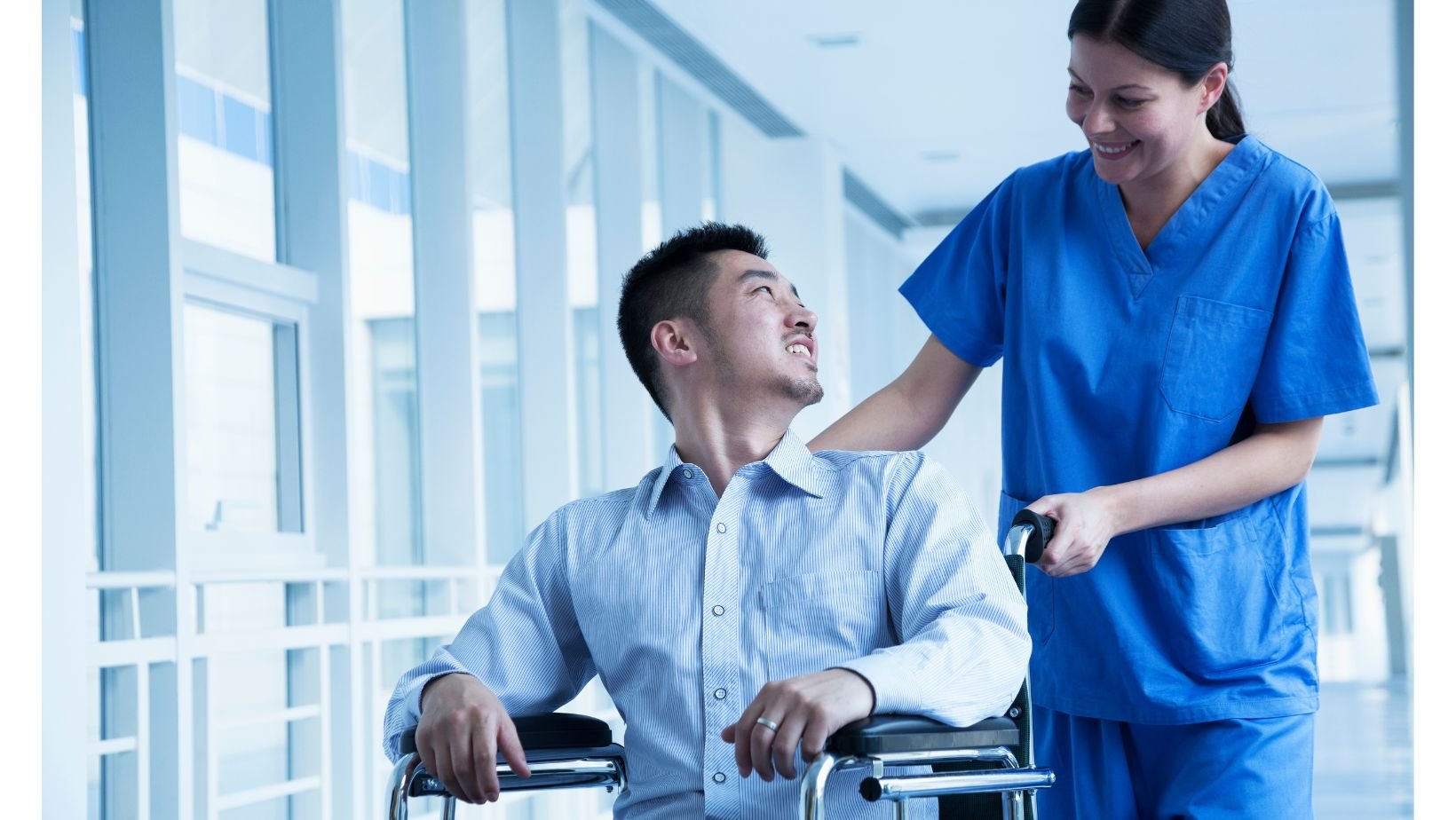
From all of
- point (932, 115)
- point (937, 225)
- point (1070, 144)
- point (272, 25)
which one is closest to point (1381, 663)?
point (937, 225)

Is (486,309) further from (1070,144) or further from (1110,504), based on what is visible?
(1070,144)

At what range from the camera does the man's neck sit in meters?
1.55

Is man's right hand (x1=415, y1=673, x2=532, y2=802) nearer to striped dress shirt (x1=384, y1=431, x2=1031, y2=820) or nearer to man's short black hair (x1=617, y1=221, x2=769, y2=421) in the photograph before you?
striped dress shirt (x1=384, y1=431, x2=1031, y2=820)

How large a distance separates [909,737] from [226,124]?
8.48ft

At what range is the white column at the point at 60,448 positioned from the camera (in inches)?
79.9

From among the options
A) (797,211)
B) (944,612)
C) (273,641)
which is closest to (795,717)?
(944,612)

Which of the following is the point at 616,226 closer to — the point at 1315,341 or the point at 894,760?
the point at 1315,341

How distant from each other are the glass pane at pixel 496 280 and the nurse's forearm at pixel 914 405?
8.88ft

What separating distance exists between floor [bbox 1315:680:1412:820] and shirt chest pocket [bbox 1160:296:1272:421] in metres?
2.66

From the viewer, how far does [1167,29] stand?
1.45m

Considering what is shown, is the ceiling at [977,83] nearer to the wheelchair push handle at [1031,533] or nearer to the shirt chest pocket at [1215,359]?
the shirt chest pocket at [1215,359]

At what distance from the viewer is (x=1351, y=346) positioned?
4.95ft

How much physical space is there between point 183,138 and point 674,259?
1.75 m

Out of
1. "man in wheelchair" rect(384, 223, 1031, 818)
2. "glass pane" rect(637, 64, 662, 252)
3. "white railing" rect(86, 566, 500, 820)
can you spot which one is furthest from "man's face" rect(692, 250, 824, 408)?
"glass pane" rect(637, 64, 662, 252)
